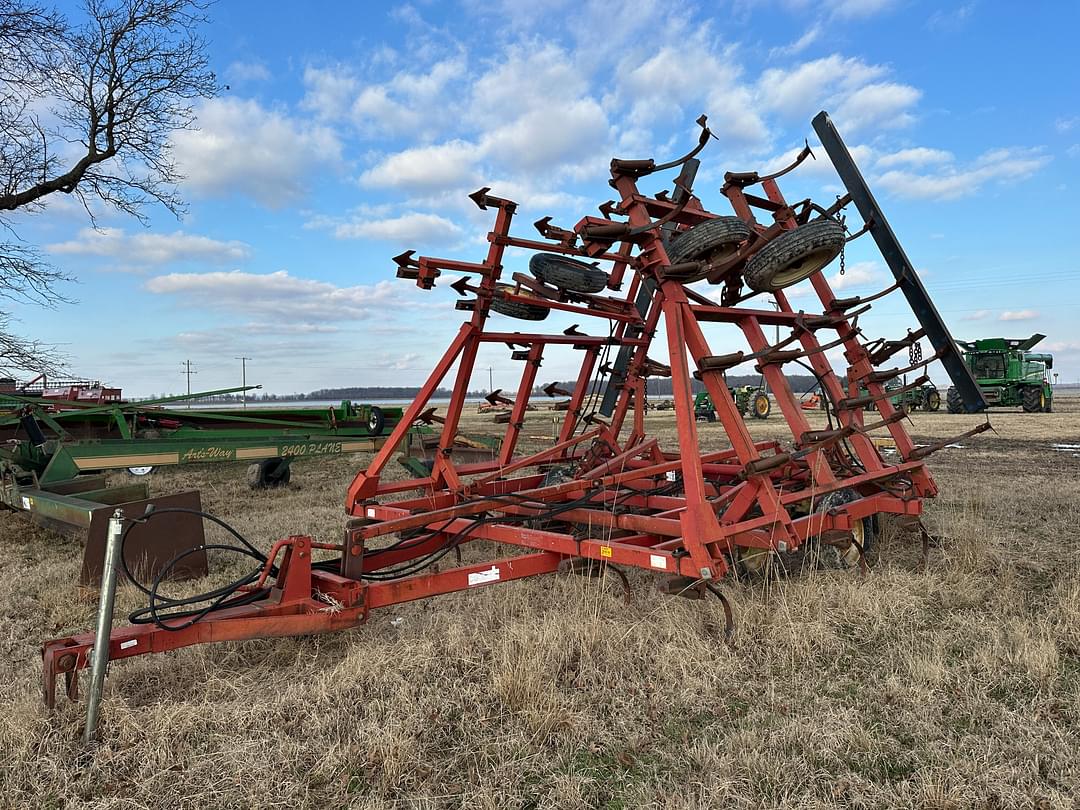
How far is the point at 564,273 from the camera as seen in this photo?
5906 mm

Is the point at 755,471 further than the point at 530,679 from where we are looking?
Yes

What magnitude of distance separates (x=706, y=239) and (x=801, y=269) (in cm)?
91

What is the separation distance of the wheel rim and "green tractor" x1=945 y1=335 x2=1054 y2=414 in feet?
91.4

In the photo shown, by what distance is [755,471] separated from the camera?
13.1 ft

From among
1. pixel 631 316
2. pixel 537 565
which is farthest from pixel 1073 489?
pixel 537 565

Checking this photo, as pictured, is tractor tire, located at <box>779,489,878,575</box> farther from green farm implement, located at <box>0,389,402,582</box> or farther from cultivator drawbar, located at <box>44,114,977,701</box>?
green farm implement, located at <box>0,389,402,582</box>

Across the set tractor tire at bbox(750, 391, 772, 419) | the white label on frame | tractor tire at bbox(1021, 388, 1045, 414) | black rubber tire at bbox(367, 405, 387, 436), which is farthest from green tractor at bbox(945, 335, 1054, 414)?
the white label on frame

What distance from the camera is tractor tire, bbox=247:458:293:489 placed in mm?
10273

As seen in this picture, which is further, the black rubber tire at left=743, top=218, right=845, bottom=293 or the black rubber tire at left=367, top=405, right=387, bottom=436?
the black rubber tire at left=367, top=405, right=387, bottom=436

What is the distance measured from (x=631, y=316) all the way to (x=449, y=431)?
7.07ft

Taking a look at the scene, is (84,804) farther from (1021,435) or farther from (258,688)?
(1021,435)

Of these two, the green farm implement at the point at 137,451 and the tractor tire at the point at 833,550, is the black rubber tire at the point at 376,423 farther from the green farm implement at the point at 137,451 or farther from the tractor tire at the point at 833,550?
the tractor tire at the point at 833,550

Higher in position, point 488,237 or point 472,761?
point 488,237

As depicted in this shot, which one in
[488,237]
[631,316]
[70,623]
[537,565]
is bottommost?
[70,623]
